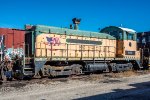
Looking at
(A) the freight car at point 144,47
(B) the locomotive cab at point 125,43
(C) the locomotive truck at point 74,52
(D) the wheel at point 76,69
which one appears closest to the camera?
(C) the locomotive truck at point 74,52

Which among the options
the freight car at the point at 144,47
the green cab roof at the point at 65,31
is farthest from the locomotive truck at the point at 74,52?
the freight car at the point at 144,47

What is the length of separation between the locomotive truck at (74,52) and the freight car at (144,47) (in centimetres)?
133

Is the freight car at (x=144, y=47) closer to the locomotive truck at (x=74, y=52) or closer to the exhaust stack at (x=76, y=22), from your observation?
the locomotive truck at (x=74, y=52)

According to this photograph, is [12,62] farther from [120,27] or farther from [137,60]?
[137,60]

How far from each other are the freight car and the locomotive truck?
1.33 metres

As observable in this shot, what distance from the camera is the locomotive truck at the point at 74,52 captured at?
15648mm

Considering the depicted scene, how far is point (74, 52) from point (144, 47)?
32.5ft

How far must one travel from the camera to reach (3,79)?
13703mm

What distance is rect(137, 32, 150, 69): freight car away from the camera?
23781 millimetres

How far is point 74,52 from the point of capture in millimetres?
18234

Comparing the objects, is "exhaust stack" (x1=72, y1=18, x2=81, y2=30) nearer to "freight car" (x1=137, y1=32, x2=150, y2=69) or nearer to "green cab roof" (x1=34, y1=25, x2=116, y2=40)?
"green cab roof" (x1=34, y1=25, x2=116, y2=40)

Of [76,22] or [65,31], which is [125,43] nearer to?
[76,22]

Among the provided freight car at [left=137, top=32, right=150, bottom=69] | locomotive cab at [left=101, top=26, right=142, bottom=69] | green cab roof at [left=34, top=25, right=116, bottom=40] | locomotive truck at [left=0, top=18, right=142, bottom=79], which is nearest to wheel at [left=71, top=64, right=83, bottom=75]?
locomotive truck at [left=0, top=18, right=142, bottom=79]

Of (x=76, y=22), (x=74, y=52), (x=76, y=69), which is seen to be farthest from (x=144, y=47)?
(x=76, y=69)
